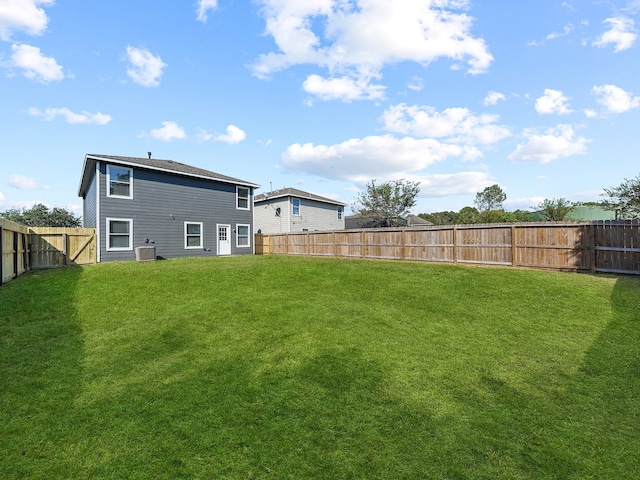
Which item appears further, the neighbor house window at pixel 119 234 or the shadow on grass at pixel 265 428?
the neighbor house window at pixel 119 234

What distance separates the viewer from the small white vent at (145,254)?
1691 cm

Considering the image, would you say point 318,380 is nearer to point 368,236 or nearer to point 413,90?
point 368,236

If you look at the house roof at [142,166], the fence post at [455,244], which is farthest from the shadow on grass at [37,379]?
the fence post at [455,244]

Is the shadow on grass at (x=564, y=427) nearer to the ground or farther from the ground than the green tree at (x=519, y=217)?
nearer to the ground

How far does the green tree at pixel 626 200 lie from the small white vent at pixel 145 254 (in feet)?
89.5

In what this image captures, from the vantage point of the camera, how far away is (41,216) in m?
39.5

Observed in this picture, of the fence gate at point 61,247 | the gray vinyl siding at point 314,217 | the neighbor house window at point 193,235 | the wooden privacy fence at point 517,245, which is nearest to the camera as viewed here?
the wooden privacy fence at point 517,245

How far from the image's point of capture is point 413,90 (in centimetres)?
1440

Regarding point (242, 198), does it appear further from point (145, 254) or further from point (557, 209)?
point (557, 209)

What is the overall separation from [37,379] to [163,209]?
52.3ft

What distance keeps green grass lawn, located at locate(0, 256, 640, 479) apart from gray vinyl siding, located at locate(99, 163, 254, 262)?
929 cm

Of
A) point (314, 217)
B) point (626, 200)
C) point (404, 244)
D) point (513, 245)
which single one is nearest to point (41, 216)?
point (314, 217)

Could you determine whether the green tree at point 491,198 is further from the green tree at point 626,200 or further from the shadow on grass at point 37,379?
the shadow on grass at point 37,379

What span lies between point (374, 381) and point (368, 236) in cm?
1289
